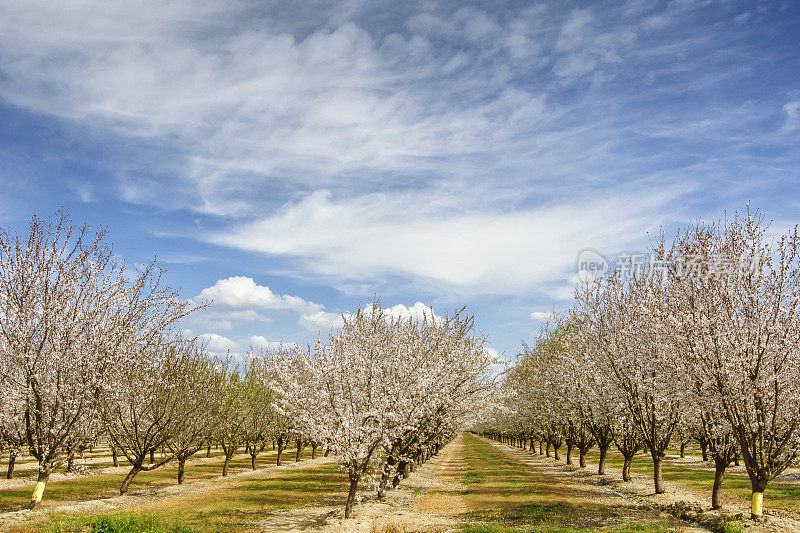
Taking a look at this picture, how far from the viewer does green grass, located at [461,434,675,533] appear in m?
17.5

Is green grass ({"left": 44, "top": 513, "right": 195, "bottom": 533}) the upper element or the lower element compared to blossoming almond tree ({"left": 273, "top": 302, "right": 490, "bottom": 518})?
lower

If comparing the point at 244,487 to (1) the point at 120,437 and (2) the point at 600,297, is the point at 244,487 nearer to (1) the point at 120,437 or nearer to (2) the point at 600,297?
(1) the point at 120,437

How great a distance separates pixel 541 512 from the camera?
2053 centimetres

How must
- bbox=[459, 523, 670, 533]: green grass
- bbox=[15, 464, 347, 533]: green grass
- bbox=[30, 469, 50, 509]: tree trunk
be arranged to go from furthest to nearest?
bbox=[30, 469, 50, 509]: tree trunk
bbox=[15, 464, 347, 533]: green grass
bbox=[459, 523, 670, 533]: green grass

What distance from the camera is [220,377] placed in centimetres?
3669

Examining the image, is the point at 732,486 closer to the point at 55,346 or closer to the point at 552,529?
the point at 552,529

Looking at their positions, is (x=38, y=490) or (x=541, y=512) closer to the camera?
(x=38, y=490)

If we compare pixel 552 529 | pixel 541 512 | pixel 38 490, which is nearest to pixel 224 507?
pixel 38 490

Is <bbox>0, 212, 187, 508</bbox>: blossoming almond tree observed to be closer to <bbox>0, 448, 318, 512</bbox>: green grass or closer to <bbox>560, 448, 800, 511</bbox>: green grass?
<bbox>0, 448, 318, 512</bbox>: green grass

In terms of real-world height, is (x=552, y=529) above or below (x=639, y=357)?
below

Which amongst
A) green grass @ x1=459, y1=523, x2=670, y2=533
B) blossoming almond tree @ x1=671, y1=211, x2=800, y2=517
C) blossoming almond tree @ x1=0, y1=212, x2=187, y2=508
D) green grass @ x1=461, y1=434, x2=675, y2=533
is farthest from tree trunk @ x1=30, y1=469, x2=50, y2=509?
blossoming almond tree @ x1=671, y1=211, x2=800, y2=517

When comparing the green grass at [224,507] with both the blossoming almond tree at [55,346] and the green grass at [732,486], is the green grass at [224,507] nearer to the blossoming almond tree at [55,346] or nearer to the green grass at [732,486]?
the blossoming almond tree at [55,346]

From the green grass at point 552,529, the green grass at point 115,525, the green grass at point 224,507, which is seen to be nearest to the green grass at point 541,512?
the green grass at point 552,529

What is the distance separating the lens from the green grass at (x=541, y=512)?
17453mm
